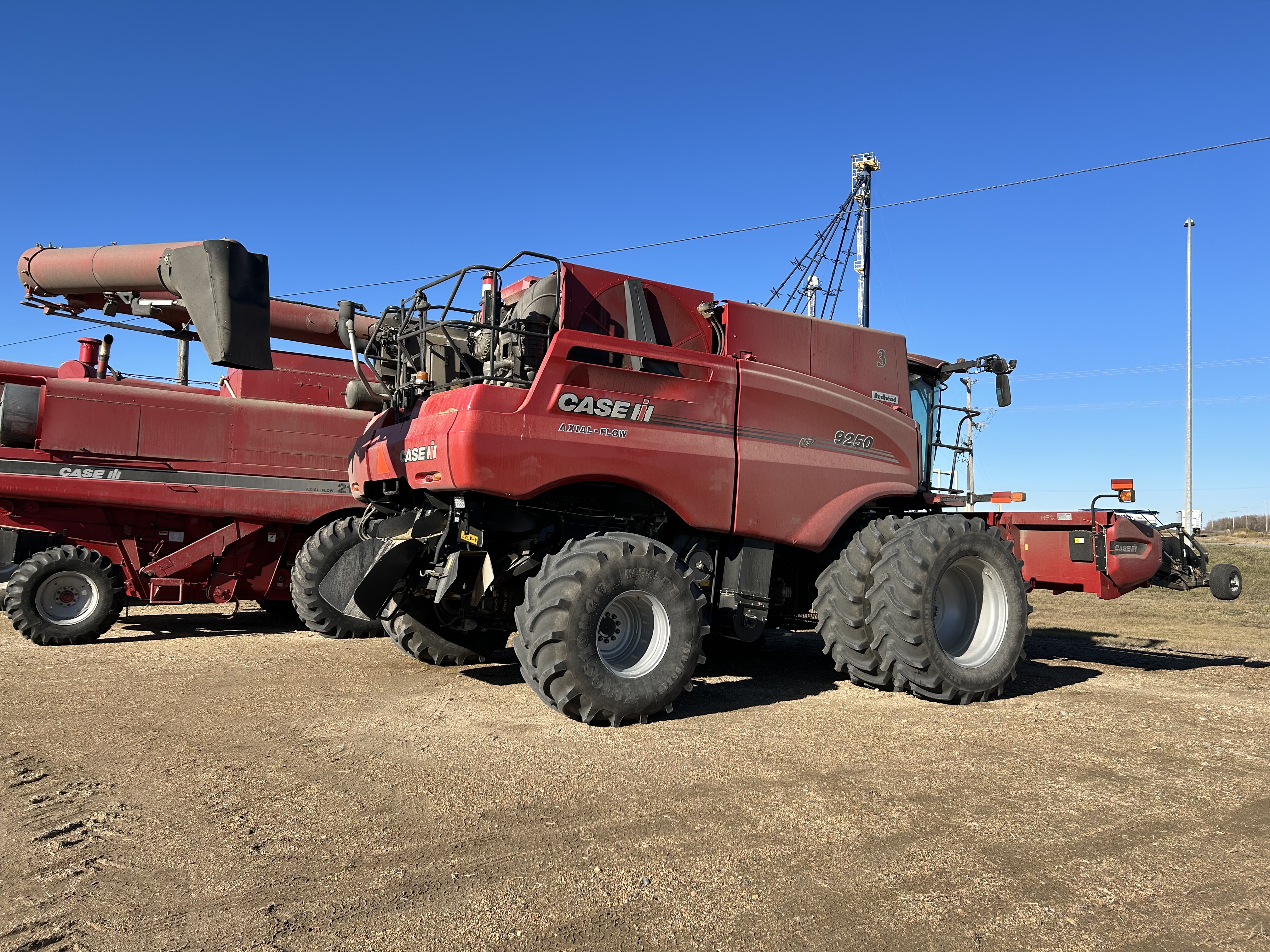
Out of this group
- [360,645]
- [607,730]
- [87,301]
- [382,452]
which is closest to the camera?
[607,730]

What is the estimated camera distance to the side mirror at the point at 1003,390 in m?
8.24

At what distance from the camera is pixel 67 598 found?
919 cm

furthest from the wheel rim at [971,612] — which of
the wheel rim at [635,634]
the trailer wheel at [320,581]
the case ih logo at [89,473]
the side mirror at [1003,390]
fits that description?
the case ih logo at [89,473]

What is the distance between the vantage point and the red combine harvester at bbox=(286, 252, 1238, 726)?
5590mm

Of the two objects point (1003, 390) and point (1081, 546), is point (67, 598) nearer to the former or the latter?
point (1003, 390)

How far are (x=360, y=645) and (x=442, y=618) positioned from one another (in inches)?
82.9

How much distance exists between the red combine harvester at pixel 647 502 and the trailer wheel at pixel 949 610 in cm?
2

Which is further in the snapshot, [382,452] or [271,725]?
[382,452]

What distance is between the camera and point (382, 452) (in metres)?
6.71

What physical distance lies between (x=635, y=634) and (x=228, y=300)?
3872 mm

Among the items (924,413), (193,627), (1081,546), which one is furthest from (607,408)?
(193,627)

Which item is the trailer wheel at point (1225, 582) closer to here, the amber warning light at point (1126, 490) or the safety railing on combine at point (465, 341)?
the amber warning light at point (1126, 490)

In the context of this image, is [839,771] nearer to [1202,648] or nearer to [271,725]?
[271,725]

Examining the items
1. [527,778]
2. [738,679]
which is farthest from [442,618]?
[527,778]
